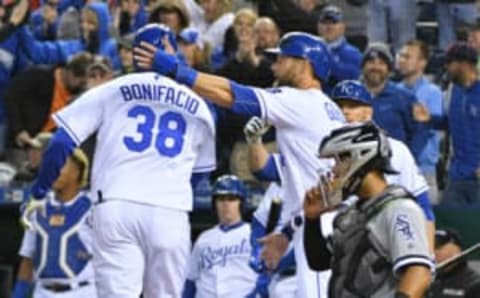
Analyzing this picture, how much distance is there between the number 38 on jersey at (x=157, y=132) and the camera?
981 centimetres

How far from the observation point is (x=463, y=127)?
1306cm

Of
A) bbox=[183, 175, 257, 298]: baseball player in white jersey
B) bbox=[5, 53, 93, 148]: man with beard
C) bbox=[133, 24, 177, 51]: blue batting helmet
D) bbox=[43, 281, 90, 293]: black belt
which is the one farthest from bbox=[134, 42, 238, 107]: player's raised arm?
bbox=[5, 53, 93, 148]: man with beard

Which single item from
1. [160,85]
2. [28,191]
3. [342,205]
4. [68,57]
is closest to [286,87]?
[160,85]

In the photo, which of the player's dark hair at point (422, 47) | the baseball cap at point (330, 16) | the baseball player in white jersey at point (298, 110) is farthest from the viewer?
the baseball cap at point (330, 16)

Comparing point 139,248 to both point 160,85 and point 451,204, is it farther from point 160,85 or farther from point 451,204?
point 451,204

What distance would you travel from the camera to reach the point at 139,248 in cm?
988

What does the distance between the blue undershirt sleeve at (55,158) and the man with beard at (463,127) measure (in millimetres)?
3728

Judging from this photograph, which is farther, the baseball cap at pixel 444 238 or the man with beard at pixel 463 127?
the man with beard at pixel 463 127

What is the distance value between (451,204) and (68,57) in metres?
3.73

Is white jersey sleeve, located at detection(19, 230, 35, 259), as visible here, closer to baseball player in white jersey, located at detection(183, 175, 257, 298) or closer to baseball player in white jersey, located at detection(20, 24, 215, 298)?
baseball player in white jersey, located at detection(183, 175, 257, 298)

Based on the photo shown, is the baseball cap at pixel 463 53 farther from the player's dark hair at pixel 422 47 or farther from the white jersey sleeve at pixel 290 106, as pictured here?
the white jersey sleeve at pixel 290 106

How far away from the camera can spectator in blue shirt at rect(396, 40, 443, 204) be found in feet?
43.3

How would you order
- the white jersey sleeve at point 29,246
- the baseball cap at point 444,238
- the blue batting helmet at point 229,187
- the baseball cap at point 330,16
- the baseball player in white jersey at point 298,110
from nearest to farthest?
the baseball player in white jersey at point 298,110
the baseball cap at point 444,238
the white jersey sleeve at point 29,246
the blue batting helmet at point 229,187
the baseball cap at point 330,16

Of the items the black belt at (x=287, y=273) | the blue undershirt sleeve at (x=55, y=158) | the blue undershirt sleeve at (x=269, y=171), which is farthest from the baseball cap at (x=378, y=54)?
the blue undershirt sleeve at (x=55, y=158)
